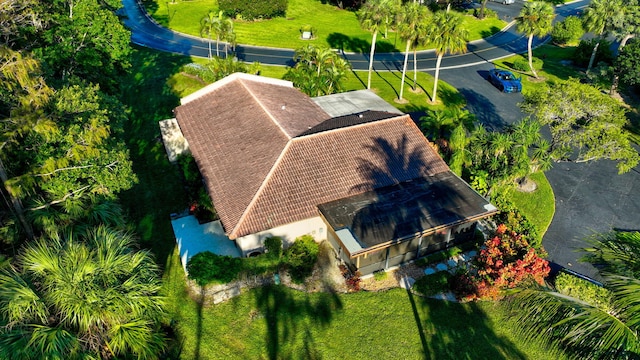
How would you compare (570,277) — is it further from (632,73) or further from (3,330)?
(632,73)

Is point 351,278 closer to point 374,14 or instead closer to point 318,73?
point 318,73

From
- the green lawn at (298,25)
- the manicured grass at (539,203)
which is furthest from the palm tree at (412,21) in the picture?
the green lawn at (298,25)

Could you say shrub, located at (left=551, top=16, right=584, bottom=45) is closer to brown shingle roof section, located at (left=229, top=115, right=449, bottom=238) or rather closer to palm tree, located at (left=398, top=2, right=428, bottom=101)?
palm tree, located at (left=398, top=2, right=428, bottom=101)

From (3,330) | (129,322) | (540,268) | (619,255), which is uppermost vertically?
(619,255)

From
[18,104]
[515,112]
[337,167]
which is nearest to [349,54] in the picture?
[515,112]

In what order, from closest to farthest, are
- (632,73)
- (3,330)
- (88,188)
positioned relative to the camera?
(3,330) < (88,188) < (632,73)

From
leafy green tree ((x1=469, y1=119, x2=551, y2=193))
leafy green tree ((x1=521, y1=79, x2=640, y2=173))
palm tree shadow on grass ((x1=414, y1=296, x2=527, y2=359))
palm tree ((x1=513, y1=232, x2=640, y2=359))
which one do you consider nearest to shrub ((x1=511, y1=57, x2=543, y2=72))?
leafy green tree ((x1=521, y1=79, x2=640, y2=173))

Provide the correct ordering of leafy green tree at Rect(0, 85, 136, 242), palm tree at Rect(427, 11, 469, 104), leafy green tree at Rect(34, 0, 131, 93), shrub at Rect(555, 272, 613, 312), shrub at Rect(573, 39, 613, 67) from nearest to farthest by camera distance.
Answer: leafy green tree at Rect(0, 85, 136, 242) < shrub at Rect(555, 272, 613, 312) < leafy green tree at Rect(34, 0, 131, 93) < palm tree at Rect(427, 11, 469, 104) < shrub at Rect(573, 39, 613, 67)

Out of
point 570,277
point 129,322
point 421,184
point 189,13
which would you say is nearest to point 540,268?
point 570,277
